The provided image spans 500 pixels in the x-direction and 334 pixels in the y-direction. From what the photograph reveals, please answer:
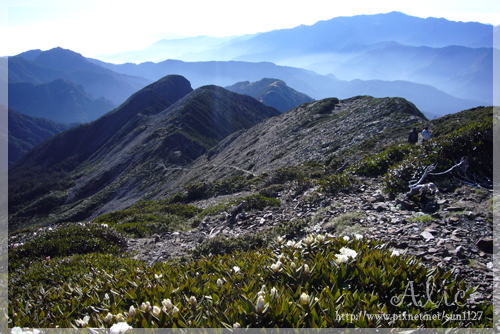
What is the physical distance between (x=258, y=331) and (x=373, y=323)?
3.45ft

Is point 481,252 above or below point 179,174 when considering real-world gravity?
above

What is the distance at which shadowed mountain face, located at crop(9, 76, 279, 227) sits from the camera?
52.9 metres

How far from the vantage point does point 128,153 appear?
2712 inches

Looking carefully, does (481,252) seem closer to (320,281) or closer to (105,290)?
(320,281)

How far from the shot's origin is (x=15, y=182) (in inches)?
3969

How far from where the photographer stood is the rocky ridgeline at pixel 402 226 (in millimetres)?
3631

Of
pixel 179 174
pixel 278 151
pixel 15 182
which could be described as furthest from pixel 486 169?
pixel 15 182

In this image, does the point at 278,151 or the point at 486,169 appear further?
the point at 278,151

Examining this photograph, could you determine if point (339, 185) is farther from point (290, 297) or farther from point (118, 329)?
point (118, 329)

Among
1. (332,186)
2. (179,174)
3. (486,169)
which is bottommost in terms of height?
(179,174)

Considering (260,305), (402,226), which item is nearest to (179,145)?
(402,226)

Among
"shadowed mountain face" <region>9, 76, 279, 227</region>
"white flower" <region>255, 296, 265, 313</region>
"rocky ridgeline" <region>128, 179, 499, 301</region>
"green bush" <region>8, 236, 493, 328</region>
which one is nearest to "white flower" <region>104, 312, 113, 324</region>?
"green bush" <region>8, 236, 493, 328</region>

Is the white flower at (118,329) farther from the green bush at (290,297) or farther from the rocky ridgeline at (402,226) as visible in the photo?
the rocky ridgeline at (402,226)

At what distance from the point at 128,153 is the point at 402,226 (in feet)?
242
